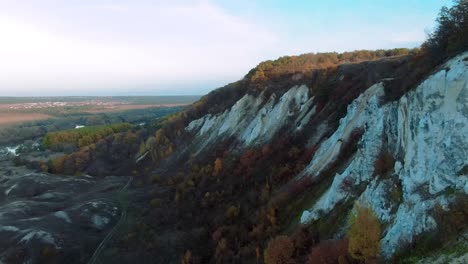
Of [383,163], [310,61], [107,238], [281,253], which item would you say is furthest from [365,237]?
[310,61]

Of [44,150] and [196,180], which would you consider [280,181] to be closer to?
[196,180]

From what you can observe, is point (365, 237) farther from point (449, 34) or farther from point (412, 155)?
point (449, 34)

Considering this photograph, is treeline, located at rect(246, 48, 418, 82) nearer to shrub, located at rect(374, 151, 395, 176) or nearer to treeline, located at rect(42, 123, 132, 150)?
→ shrub, located at rect(374, 151, 395, 176)

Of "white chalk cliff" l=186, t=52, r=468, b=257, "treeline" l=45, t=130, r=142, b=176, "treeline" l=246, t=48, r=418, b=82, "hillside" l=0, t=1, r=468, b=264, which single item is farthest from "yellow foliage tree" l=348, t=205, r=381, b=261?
"treeline" l=45, t=130, r=142, b=176

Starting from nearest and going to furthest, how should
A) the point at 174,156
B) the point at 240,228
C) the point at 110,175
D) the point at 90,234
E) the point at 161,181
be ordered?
the point at 240,228 → the point at 90,234 → the point at 161,181 → the point at 174,156 → the point at 110,175

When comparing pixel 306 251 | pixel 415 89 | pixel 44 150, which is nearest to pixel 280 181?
pixel 306 251

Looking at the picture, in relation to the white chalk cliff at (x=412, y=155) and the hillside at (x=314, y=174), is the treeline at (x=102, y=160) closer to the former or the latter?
the hillside at (x=314, y=174)

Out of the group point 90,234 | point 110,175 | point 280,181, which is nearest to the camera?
point 280,181
